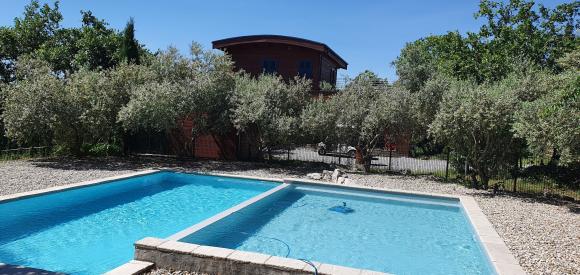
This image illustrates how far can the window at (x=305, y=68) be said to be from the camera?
92.7 feet

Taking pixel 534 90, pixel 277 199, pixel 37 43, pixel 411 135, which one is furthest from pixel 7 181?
pixel 37 43

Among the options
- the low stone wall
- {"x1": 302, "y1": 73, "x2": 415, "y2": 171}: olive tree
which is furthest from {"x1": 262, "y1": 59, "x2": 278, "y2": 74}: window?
the low stone wall

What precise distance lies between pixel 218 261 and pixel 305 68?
23.5 m

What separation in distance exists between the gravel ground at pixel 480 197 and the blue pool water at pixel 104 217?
4.37ft

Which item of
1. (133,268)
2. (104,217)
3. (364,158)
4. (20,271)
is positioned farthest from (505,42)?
(20,271)

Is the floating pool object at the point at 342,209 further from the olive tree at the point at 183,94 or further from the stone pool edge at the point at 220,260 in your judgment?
the olive tree at the point at 183,94

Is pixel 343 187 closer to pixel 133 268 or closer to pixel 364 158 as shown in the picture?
pixel 364 158

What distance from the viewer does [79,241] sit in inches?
329

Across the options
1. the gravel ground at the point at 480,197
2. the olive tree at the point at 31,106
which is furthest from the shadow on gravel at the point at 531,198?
the olive tree at the point at 31,106

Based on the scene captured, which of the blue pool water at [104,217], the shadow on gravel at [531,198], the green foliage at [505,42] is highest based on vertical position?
the green foliage at [505,42]

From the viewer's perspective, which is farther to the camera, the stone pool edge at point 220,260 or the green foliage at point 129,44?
the green foliage at point 129,44

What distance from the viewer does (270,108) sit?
17703 millimetres

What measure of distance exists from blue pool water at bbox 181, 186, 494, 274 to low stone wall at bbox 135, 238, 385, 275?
1026mm

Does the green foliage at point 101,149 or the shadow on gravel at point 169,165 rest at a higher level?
the green foliage at point 101,149
